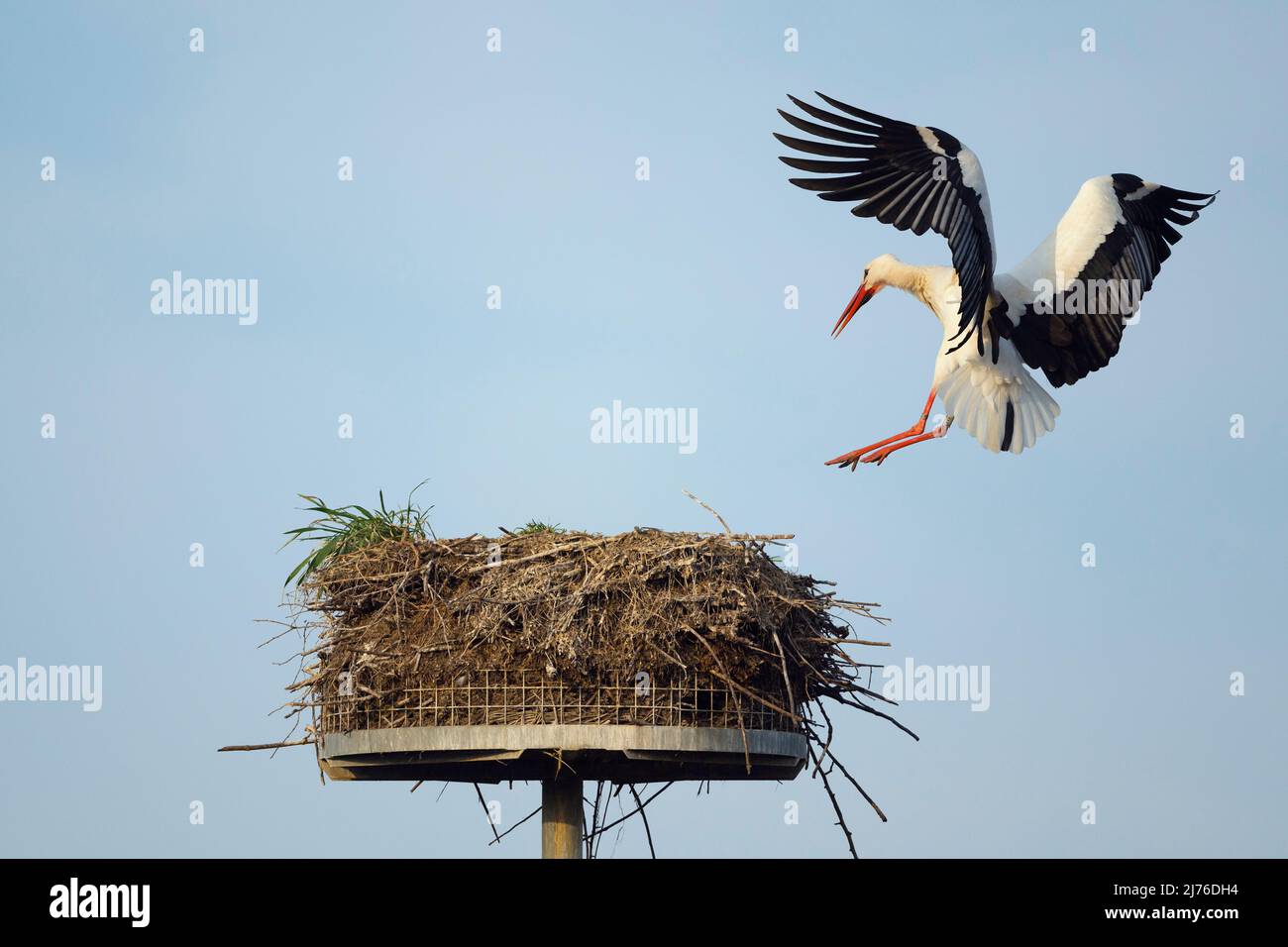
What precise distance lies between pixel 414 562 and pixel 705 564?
2.34 meters

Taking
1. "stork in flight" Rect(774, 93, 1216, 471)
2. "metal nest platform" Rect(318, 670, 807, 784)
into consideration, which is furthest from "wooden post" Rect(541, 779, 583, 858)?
"stork in flight" Rect(774, 93, 1216, 471)

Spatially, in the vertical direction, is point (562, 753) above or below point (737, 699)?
below

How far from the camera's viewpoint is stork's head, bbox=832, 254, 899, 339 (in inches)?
558

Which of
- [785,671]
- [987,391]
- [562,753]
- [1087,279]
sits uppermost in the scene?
[1087,279]

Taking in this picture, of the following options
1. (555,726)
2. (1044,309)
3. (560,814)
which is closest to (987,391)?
(1044,309)

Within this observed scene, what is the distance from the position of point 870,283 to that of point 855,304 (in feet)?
0.92

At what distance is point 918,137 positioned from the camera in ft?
39.3

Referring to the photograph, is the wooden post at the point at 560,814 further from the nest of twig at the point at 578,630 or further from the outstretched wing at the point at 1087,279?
the outstretched wing at the point at 1087,279

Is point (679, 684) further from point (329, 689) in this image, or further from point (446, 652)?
point (329, 689)

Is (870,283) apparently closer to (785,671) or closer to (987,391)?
(987,391)

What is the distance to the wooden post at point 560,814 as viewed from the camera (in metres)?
14.4

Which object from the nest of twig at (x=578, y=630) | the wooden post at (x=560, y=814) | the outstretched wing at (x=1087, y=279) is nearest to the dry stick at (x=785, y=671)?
the nest of twig at (x=578, y=630)

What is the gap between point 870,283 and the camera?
1438 centimetres
